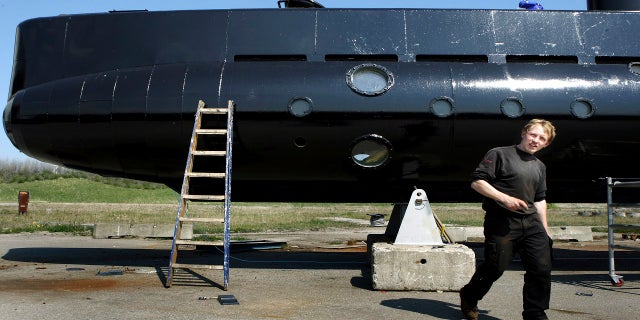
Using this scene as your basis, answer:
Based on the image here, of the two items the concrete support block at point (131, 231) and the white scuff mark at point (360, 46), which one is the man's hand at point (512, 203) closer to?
the white scuff mark at point (360, 46)

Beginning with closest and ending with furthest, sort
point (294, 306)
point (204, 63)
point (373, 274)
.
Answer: point (294, 306)
point (373, 274)
point (204, 63)

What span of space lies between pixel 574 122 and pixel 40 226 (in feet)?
Result: 49.1

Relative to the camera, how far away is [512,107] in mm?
7910

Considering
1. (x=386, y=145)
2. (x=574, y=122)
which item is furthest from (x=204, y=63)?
(x=574, y=122)

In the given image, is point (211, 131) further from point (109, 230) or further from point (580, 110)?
point (109, 230)

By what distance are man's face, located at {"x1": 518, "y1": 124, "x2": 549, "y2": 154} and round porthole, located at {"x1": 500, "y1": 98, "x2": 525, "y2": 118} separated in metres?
3.29

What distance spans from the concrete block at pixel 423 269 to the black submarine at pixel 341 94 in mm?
1827

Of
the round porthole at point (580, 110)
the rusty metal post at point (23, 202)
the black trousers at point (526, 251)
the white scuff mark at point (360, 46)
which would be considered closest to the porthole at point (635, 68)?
the round porthole at point (580, 110)

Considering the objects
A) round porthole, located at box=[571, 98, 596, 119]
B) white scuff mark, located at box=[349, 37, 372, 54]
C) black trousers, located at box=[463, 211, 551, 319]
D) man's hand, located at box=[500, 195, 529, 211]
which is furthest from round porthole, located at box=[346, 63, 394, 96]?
man's hand, located at box=[500, 195, 529, 211]

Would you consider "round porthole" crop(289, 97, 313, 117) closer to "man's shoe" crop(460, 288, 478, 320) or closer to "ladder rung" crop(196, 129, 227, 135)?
"ladder rung" crop(196, 129, 227, 135)

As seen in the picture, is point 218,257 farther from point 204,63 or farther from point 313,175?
point 204,63

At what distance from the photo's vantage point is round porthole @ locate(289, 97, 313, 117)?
26.1 ft

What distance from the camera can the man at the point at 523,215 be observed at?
455 centimetres

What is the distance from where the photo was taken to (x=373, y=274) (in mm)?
6746
